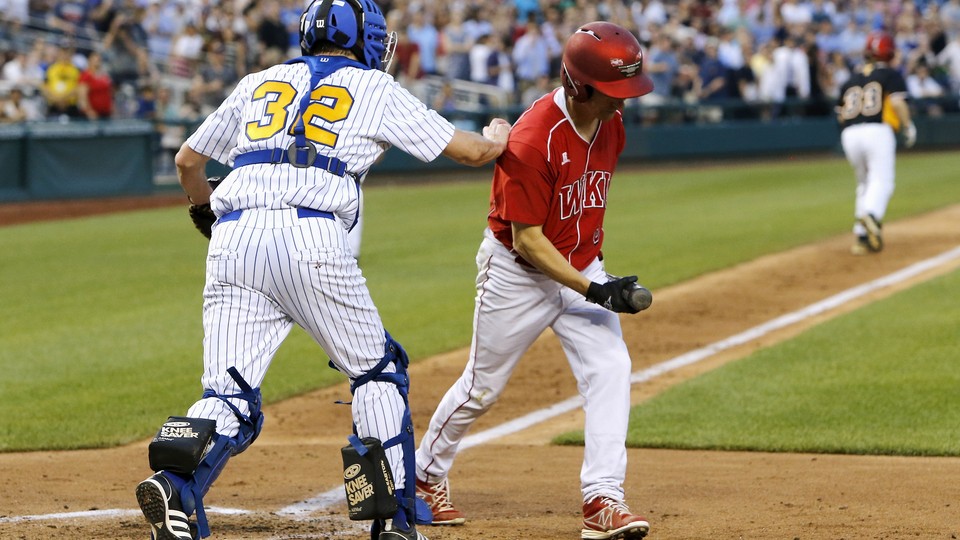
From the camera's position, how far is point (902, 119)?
14.0 meters

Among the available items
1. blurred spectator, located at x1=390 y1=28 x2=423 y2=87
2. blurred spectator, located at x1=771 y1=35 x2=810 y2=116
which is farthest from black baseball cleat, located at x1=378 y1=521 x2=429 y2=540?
blurred spectator, located at x1=771 y1=35 x2=810 y2=116

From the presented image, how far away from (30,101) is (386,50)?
660 inches

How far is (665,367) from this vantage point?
355 inches

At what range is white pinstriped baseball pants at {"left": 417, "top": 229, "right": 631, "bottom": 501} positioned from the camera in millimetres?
4953

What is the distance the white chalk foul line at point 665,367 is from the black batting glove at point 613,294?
1532 millimetres

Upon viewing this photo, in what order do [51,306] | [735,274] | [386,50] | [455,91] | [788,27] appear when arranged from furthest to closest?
[788,27]
[455,91]
[735,274]
[51,306]
[386,50]

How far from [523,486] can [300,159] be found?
218 cm

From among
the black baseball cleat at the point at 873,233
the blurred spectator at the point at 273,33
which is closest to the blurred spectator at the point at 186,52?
the blurred spectator at the point at 273,33

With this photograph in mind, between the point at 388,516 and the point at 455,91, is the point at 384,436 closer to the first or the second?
the point at 388,516

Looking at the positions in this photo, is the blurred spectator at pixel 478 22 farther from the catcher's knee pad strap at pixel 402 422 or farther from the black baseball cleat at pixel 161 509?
the black baseball cleat at pixel 161 509

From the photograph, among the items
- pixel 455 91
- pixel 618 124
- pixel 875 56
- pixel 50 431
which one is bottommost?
pixel 455 91

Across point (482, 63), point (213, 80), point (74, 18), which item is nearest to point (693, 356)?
point (213, 80)

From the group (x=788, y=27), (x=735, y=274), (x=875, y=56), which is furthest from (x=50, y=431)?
(x=788, y=27)

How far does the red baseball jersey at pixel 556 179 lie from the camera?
16.1 feet
